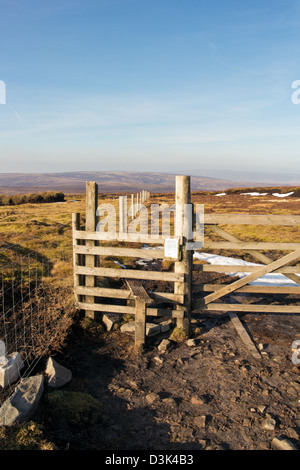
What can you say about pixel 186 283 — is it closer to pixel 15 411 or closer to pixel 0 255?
pixel 15 411

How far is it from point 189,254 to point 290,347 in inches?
108

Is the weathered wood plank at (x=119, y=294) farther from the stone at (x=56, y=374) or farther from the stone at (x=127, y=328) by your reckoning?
the stone at (x=56, y=374)

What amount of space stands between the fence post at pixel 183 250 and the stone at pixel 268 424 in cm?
272

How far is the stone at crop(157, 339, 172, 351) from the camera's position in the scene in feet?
21.1

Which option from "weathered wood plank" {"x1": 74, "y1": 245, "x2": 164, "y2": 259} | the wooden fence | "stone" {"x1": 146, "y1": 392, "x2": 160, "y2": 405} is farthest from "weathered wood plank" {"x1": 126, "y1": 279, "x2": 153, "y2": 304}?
"stone" {"x1": 146, "y1": 392, "x2": 160, "y2": 405}

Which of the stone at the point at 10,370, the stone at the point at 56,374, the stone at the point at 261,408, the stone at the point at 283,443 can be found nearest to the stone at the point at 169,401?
the stone at the point at 261,408

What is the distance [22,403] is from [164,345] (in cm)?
297

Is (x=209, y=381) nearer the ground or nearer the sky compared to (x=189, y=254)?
nearer the ground

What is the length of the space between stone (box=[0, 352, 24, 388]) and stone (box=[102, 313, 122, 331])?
2363 millimetres

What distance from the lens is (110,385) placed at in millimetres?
5301

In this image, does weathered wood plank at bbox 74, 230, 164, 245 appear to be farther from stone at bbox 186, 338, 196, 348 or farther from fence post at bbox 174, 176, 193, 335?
stone at bbox 186, 338, 196, 348

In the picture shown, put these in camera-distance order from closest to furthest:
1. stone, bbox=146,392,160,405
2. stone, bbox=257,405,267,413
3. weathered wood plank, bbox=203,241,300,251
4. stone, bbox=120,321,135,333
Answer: stone, bbox=257,405,267,413 < stone, bbox=146,392,160,405 < weathered wood plank, bbox=203,241,300,251 < stone, bbox=120,321,135,333

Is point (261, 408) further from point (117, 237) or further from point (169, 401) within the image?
point (117, 237)
